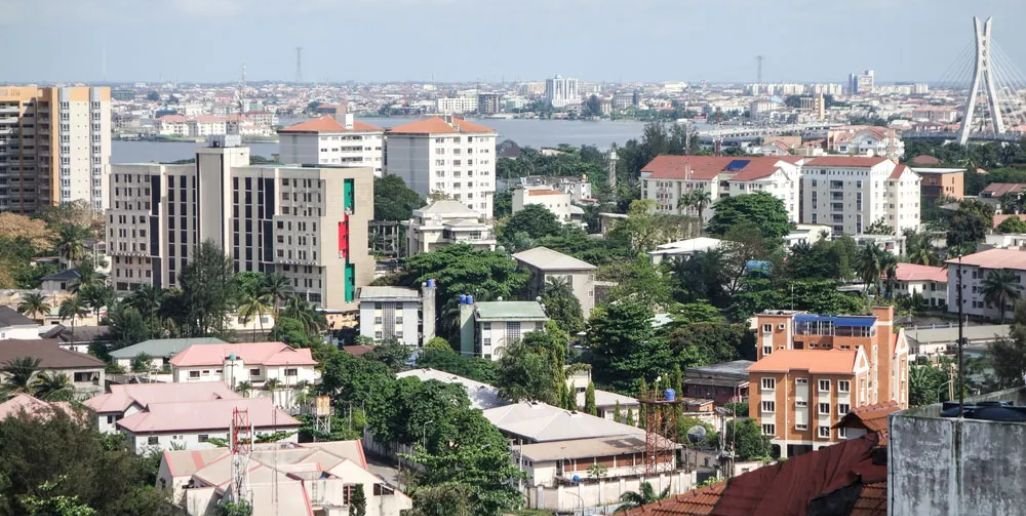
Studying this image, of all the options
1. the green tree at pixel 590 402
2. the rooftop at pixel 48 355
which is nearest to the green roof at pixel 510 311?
the green tree at pixel 590 402

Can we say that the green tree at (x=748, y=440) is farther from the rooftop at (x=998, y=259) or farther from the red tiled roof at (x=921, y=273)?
A: the red tiled roof at (x=921, y=273)

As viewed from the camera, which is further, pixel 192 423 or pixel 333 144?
pixel 333 144

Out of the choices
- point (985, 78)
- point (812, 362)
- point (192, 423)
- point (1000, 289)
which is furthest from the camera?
point (985, 78)

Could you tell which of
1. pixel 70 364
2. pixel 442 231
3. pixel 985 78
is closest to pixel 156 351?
pixel 70 364

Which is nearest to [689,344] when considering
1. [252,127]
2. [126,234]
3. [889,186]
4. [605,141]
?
[126,234]

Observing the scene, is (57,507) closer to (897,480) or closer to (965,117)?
(897,480)

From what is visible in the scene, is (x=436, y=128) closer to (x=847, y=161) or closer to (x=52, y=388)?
(x=847, y=161)

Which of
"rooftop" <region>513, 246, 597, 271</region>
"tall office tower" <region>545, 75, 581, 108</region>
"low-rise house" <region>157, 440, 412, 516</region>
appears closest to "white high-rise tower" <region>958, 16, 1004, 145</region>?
"rooftop" <region>513, 246, 597, 271</region>
